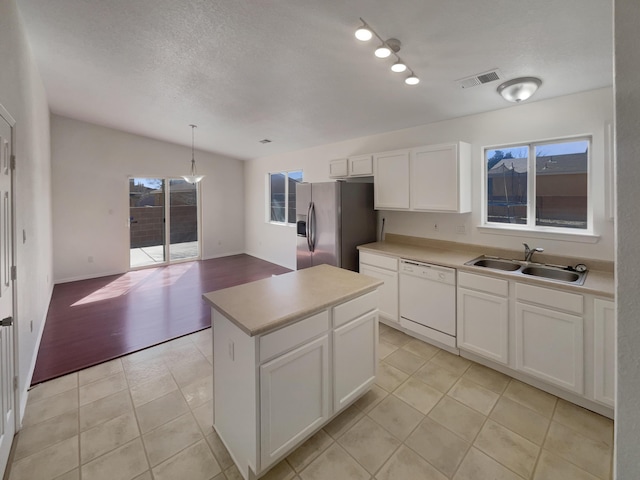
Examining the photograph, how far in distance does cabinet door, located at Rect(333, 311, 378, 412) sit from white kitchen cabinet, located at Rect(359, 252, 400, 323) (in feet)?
3.83

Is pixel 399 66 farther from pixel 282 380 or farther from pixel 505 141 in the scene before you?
pixel 282 380

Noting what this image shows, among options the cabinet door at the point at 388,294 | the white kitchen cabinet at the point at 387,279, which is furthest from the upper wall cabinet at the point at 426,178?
the cabinet door at the point at 388,294

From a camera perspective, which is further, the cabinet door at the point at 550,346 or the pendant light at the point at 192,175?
the pendant light at the point at 192,175

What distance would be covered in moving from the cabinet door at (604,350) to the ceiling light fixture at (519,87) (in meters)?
1.74

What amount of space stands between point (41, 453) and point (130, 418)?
462mm

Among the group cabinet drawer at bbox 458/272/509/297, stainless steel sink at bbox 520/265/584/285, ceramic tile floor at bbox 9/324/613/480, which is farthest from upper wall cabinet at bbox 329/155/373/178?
ceramic tile floor at bbox 9/324/613/480

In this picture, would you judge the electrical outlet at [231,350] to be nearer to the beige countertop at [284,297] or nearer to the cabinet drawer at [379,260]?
the beige countertop at [284,297]

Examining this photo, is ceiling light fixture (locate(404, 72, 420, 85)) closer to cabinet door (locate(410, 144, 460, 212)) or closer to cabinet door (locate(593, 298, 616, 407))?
cabinet door (locate(410, 144, 460, 212))

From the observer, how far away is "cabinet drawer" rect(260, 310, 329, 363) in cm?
154

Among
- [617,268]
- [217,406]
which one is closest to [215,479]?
[217,406]

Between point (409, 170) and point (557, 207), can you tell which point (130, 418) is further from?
point (557, 207)

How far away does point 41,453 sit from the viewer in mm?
1794

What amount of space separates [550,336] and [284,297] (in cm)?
209

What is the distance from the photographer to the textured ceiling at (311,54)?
1.85m
